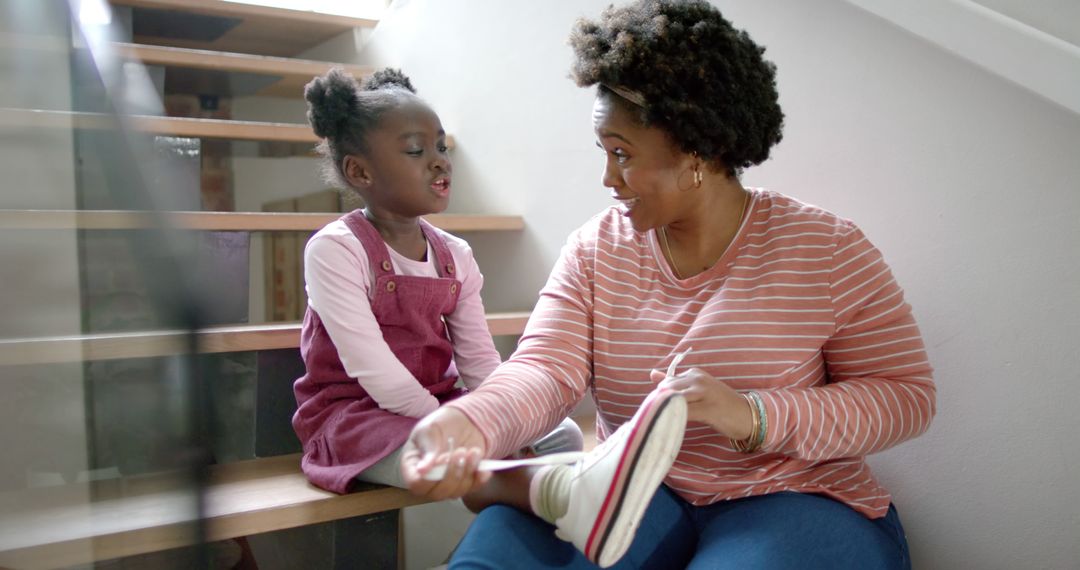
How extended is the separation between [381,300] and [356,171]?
27 cm

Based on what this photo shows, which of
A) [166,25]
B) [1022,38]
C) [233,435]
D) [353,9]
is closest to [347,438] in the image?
[233,435]

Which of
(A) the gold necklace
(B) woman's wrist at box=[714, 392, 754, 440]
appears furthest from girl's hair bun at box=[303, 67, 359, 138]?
(B) woman's wrist at box=[714, 392, 754, 440]

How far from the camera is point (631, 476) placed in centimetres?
94

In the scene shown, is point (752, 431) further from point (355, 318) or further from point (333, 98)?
point (333, 98)

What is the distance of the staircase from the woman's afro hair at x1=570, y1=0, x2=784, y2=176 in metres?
0.57

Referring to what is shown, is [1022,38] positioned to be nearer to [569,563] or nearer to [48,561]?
[569,563]

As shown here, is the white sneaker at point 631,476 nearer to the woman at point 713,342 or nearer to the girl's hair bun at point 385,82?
the woman at point 713,342

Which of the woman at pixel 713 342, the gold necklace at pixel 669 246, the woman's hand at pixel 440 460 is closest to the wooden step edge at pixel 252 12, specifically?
the woman at pixel 713 342

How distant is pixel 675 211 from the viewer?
1.28 m

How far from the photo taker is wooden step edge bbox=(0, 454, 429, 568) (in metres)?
0.98

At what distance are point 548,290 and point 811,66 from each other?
57cm

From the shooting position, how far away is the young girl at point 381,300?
146 cm

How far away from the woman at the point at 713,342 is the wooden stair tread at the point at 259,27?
195cm

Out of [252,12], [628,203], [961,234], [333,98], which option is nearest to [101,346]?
[628,203]
